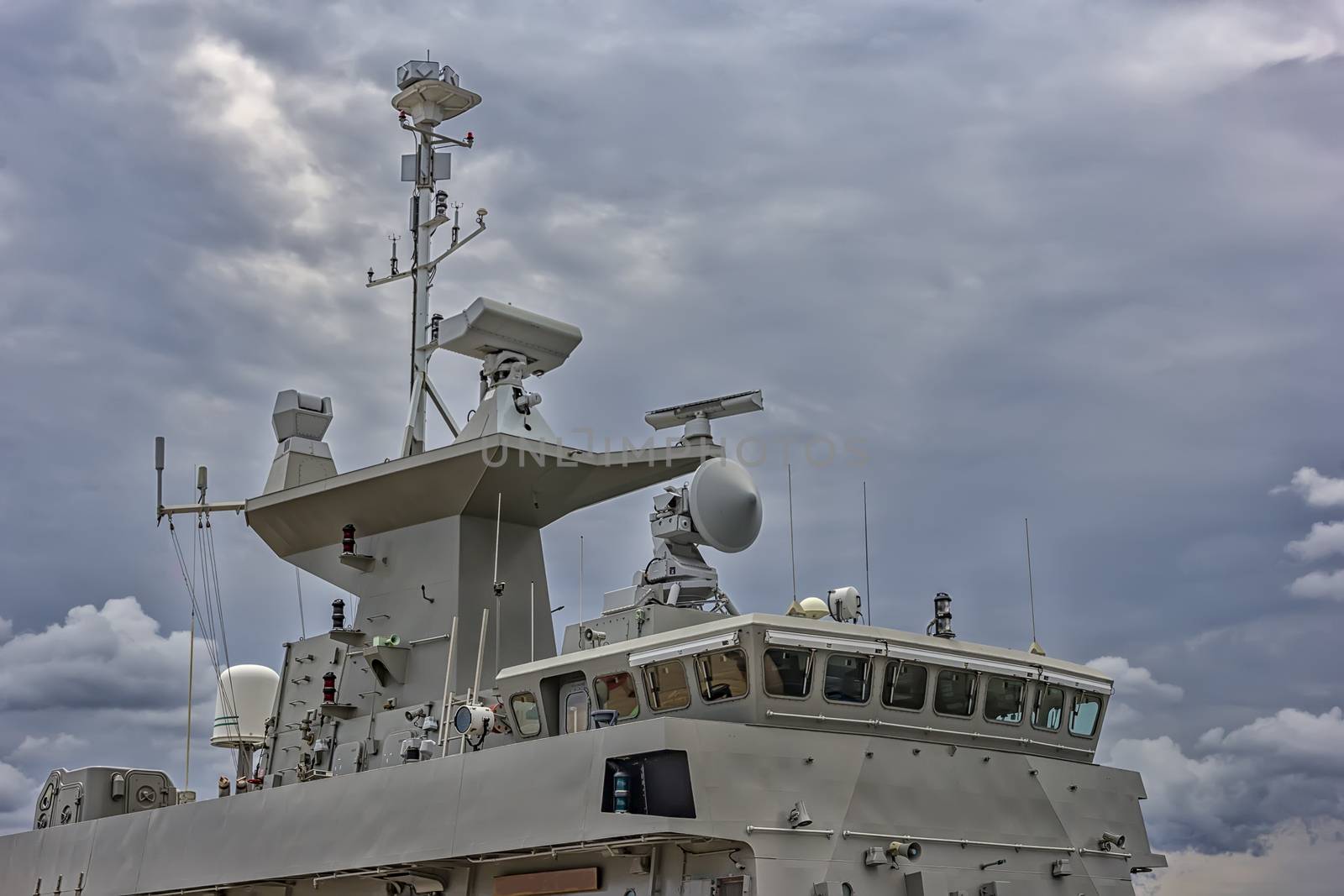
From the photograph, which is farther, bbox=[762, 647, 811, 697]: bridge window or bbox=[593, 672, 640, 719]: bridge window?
bbox=[593, 672, 640, 719]: bridge window

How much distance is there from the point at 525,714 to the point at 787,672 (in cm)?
359

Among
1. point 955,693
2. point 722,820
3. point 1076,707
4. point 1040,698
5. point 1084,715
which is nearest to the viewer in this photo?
point 722,820

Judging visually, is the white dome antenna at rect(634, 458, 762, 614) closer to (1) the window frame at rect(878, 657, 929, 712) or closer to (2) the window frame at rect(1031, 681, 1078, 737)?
(1) the window frame at rect(878, 657, 929, 712)

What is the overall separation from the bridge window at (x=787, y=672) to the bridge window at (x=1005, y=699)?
8.56ft

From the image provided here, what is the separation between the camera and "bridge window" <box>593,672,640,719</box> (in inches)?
671

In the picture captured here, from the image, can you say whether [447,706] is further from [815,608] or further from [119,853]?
[119,853]

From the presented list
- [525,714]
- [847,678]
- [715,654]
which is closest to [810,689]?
[847,678]

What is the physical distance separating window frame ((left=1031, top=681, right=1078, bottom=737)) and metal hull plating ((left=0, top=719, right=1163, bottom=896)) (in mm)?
406

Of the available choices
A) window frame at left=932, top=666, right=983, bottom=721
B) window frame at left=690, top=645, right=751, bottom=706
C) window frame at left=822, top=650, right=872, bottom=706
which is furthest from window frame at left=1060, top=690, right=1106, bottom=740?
window frame at left=690, top=645, right=751, bottom=706

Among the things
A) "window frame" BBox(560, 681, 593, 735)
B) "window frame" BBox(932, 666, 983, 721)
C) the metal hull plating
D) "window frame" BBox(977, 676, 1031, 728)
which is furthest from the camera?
"window frame" BBox(977, 676, 1031, 728)

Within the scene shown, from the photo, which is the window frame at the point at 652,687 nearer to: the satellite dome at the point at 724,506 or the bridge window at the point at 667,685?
the bridge window at the point at 667,685

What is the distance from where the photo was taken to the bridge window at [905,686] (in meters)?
17.0

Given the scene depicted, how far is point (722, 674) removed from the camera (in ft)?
53.5

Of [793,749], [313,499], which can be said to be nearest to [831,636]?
[793,749]
